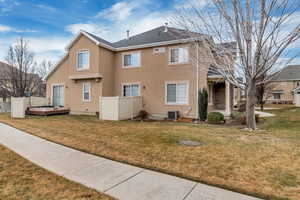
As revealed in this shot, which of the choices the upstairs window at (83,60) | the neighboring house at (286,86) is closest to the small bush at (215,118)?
the upstairs window at (83,60)

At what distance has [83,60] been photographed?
584 inches

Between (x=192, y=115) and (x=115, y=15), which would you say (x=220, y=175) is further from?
(x=115, y=15)

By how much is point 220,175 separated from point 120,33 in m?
18.0

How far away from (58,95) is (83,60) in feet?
16.3

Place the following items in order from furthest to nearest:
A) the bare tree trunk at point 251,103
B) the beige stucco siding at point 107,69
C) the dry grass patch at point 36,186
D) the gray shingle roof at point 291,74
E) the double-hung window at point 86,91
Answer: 1. the gray shingle roof at point 291,74
2. the double-hung window at point 86,91
3. the beige stucco siding at point 107,69
4. the bare tree trunk at point 251,103
5. the dry grass patch at point 36,186

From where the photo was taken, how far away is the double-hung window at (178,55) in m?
12.4

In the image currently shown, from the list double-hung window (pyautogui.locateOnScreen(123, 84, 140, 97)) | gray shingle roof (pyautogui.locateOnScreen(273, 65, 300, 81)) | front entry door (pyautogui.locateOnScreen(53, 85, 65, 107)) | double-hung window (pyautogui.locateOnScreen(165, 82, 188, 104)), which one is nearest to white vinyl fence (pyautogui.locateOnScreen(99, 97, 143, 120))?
double-hung window (pyautogui.locateOnScreen(123, 84, 140, 97))

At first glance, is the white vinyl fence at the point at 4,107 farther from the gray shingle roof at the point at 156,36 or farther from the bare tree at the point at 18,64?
the gray shingle roof at the point at 156,36

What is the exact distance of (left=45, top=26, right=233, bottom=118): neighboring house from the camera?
40.2ft

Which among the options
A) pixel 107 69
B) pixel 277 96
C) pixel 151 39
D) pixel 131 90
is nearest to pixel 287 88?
pixel 277 96

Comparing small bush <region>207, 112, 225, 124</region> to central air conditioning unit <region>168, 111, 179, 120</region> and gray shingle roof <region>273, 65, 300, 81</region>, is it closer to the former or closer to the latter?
central air conditioning unit <region>168, 111, 179, 120</region>

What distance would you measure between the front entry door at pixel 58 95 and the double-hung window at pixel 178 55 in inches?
446

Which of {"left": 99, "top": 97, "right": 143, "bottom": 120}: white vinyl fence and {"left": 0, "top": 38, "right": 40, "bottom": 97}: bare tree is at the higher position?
{"left": 0, "top": 38, "right": 40, "bottom": 97}: bare tree

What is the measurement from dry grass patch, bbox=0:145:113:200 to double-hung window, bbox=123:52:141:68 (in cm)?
1150
